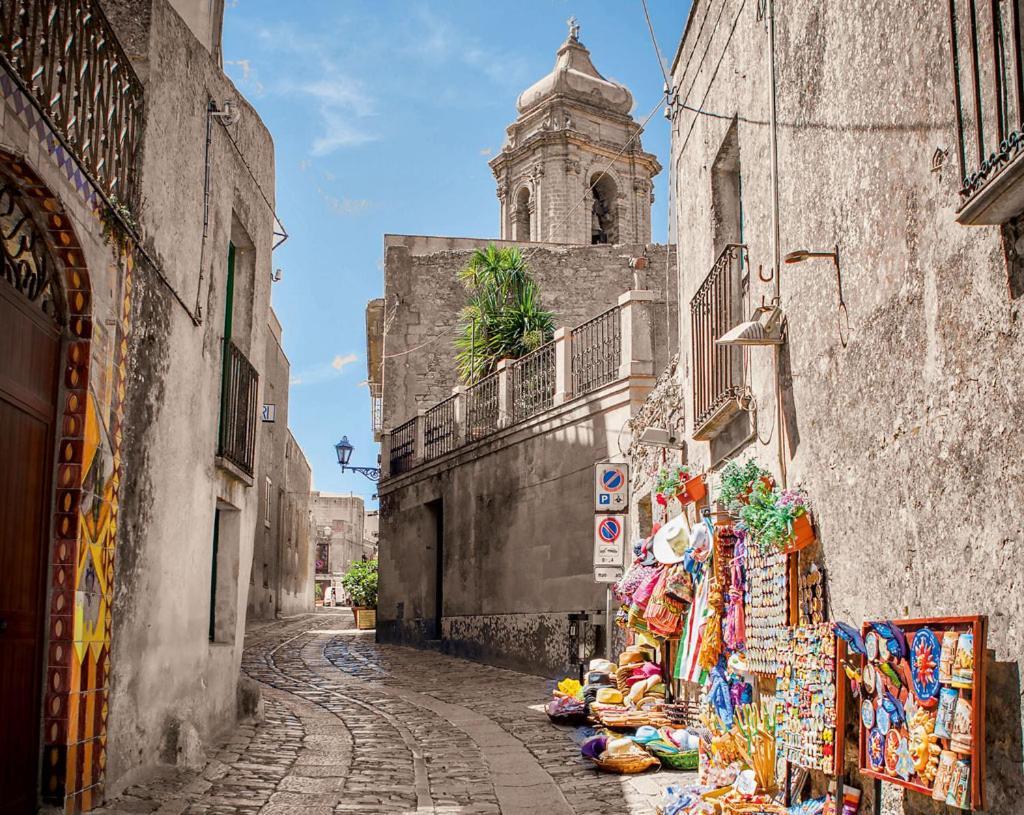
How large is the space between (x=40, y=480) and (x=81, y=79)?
85.1 inches

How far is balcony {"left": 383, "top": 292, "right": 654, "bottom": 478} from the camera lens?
14602 mm

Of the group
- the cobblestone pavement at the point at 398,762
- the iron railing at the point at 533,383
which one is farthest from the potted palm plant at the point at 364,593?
the cobblestone pavement at the point at 398,762

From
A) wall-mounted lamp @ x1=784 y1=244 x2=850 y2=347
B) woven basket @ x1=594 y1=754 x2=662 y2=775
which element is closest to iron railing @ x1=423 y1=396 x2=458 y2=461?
woven basket @ x1=594 y1=754 x2=662 y2=775

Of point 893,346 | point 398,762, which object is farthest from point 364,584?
point 893,346

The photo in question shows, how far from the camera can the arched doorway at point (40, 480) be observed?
5.50 m

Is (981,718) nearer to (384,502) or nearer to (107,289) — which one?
(107,289)

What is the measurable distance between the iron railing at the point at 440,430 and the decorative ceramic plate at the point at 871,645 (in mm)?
15349

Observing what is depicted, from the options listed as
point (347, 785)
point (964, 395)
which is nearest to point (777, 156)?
point (964, 395)

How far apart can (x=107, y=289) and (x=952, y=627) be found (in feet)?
15.7

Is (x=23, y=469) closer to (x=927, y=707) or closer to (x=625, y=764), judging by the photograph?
(x=927, y=707)

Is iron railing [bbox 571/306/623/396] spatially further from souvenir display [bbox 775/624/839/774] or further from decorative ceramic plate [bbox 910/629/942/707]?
decorative ceramic plate [bbox 910/629/942/707]

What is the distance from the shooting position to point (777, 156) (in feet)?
22.3

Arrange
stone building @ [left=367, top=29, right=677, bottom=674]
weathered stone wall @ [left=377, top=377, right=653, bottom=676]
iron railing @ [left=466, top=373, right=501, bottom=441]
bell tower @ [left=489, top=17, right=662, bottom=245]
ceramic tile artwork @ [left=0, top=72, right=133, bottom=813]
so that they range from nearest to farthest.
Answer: ceramic tile artwork @ [left=0, top=72, right=133, bottom=813] → weathered stone wall @ [left=377, top=377, right=653, bottom=676] → stone building @ [left=367, top=29, right=677, bottom=674] → iron railing @ [left=466, top=373, right=501, bottom=441] → bell tower @ [left=489, top=17, right=662, bottom=245]

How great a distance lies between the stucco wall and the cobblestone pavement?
47 centimetres
